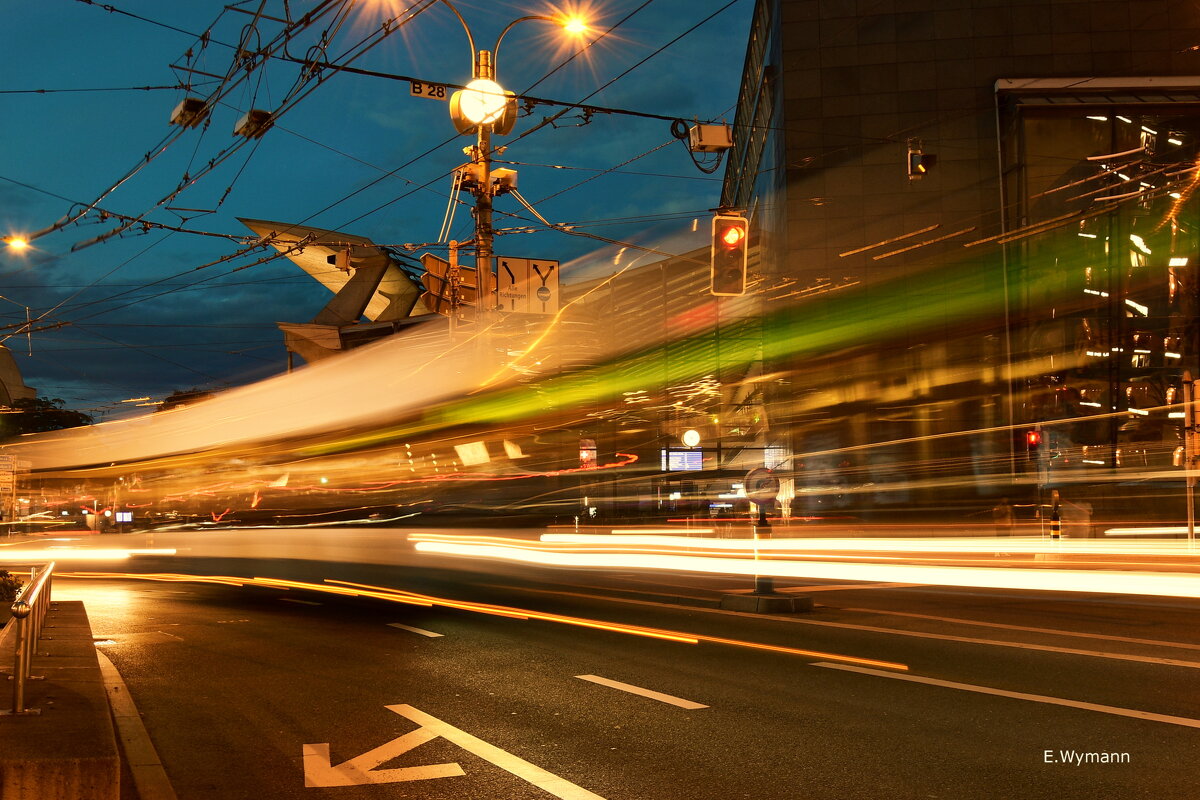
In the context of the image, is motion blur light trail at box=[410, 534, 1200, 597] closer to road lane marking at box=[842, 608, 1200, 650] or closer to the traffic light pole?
road lane marking at box=[842, 608, 1200, 650]

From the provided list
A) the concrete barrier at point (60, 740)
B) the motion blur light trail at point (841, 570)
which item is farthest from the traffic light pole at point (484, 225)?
the concrete barrier at point (60, 740)

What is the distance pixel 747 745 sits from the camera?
707cm

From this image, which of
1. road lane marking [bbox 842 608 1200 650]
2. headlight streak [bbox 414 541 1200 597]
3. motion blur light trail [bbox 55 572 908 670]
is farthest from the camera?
headlight streak [bbox 414 541 1200 597]

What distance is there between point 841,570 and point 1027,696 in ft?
33.7

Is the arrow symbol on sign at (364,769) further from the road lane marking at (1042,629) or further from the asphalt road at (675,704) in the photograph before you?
the road lane marking at (1042,629)

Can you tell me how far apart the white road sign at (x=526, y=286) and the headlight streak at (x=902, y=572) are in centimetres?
596

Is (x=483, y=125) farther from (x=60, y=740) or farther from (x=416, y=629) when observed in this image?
(x=60, y=740)

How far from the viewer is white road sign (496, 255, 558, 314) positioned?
71.3 ft

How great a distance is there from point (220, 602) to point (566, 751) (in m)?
13.0

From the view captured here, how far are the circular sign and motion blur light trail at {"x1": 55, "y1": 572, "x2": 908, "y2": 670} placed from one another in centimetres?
304

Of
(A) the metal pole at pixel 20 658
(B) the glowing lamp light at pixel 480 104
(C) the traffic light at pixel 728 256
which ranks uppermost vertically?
(B) the glowing lamp light at pixel 480 104

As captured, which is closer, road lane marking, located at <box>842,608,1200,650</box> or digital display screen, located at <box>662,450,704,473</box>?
road lane marking, located at <box>842,608,1200,650</box>

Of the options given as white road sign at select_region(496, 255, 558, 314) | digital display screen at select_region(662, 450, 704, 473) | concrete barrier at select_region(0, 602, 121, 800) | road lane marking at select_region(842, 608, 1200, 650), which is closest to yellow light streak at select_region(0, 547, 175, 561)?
white road sign at select_region(496, 255, 558, 314)

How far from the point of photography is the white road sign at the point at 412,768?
623 cm
